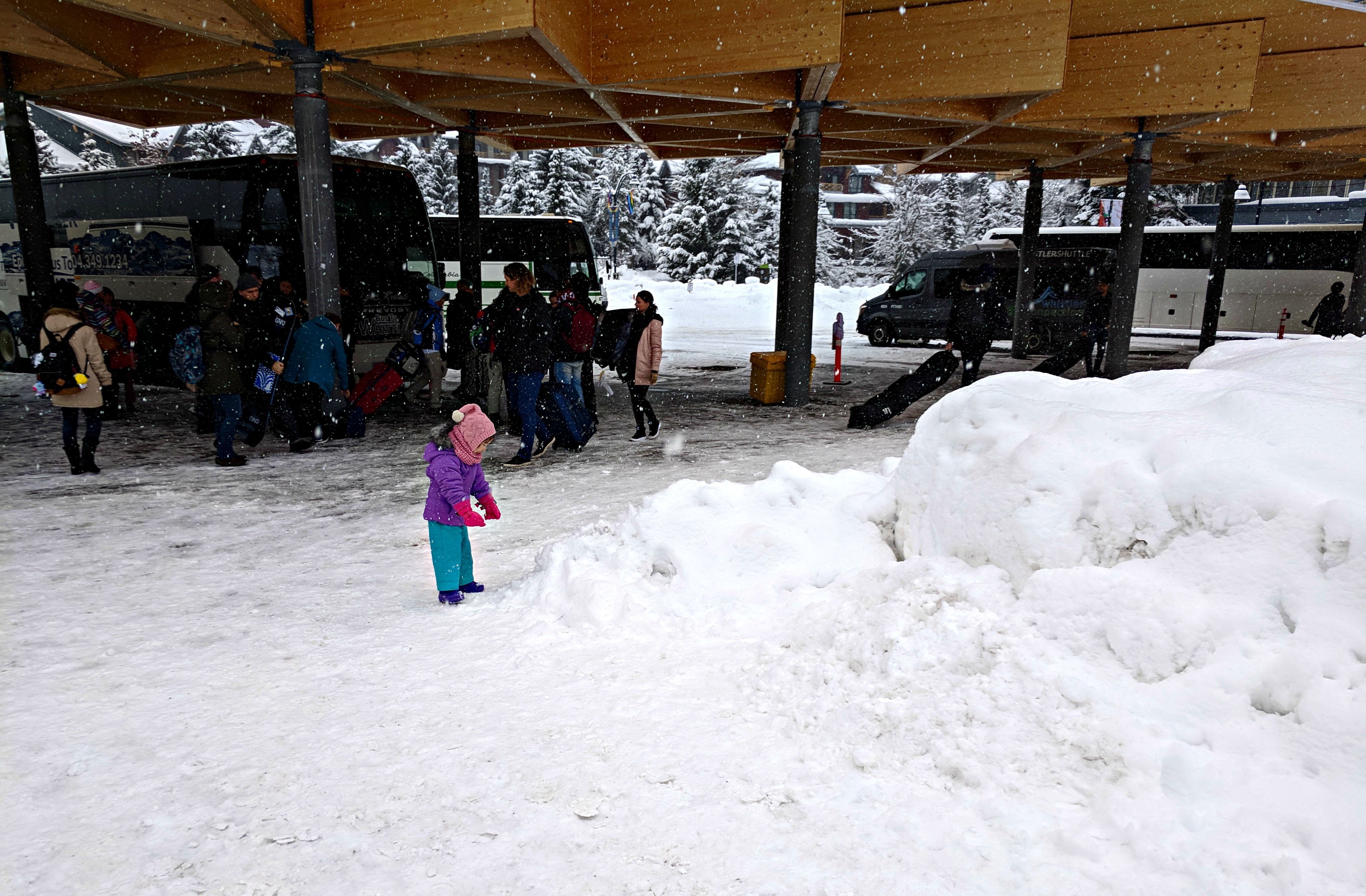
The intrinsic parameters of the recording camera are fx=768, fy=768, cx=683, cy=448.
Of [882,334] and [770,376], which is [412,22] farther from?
[882,334]

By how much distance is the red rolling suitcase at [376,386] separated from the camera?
9242 mm

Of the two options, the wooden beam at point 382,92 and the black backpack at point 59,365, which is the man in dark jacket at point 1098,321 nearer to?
the wooden beam at point 382,92

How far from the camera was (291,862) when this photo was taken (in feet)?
7.65

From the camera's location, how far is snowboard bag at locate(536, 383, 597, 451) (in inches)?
318

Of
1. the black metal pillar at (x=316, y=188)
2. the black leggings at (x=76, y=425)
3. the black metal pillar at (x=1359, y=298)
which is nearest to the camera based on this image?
the black leggings at (x=76, y=425)

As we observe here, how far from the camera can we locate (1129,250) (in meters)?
13.1

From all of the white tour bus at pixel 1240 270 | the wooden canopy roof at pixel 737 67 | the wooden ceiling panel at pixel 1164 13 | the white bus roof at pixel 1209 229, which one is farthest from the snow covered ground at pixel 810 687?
the white bus roof at pixel 1209 229

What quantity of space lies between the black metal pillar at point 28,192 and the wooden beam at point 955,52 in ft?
39.9

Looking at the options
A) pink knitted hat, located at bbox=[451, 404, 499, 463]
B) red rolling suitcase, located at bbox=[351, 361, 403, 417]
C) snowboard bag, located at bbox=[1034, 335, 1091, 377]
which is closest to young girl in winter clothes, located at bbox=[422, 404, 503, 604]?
pink knitted hat, located at bbox=[451, 404, 499, 463]

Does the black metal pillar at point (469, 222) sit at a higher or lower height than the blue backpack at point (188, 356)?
higher

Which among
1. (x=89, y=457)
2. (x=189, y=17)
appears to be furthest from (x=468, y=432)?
(x=189, y=17)

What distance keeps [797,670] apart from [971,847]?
102 centimetres

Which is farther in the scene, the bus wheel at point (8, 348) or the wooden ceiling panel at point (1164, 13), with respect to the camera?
the bus wheel at point (8, 348)

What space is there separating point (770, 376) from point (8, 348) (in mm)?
14504
